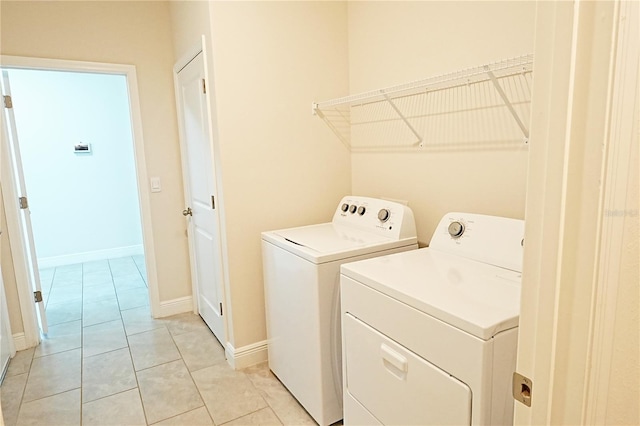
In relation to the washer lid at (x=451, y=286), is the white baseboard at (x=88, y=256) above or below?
below

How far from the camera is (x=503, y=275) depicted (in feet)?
4.41

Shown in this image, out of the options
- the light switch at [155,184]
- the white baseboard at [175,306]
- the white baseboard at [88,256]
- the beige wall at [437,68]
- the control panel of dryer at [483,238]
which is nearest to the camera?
the control panel of dryer at [483,238]

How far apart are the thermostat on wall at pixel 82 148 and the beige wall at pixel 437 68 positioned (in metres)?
3.92

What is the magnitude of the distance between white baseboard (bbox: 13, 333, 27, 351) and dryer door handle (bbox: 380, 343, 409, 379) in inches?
105

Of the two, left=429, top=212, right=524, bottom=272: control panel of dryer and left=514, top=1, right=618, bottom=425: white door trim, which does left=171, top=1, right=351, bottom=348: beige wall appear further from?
left=514, top=1, right=618, bottom=425: white door trim

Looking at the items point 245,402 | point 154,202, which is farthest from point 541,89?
point 154,202

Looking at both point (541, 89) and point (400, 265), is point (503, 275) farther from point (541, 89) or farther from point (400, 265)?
point (541, 89)

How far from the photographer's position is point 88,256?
4.96 metres

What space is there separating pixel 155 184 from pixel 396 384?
7.93 ft

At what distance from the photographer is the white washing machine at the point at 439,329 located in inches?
39.4

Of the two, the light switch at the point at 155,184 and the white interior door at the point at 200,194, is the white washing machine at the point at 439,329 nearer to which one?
the white interior door at the point at 200,194

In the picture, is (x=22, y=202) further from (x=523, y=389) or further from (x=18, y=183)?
(x=523, y=389)

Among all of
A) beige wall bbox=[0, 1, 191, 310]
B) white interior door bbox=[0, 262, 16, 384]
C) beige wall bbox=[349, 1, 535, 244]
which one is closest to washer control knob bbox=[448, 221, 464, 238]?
beige wall bbox=[349, 1, 535, 244]

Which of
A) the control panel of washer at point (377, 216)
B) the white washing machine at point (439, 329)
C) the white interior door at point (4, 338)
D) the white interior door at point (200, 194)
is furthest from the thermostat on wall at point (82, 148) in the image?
the white washing machine at point (439, 329)
